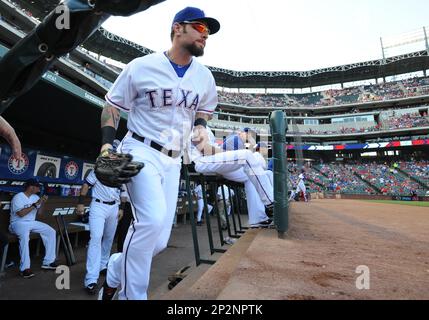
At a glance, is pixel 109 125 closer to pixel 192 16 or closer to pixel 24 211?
pixel 192 16

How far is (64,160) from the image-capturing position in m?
7.06

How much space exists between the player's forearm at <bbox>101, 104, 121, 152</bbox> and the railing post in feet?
6.79

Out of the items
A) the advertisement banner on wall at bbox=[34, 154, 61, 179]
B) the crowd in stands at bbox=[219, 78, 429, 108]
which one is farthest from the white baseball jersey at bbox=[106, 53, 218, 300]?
the crowd in stands at bbox=[219, 78, 429, 108]

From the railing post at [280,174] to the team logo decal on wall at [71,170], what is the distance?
5.70m

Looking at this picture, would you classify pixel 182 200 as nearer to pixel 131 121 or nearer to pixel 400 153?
pixel 131 121

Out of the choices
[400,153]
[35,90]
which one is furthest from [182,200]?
[400,153]

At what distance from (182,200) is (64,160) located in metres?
3.98

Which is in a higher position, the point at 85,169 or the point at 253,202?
the point at 85,169

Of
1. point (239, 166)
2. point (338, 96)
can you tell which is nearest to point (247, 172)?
point (239, 166)

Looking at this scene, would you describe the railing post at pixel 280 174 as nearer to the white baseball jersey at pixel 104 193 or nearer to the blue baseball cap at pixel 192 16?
the blue baseball cap at pixel 192 16

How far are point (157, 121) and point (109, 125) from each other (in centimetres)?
34

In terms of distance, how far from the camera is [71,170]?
23.8ft

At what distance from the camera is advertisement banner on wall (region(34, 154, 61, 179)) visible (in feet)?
Result: 20.5

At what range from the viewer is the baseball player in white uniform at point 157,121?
176cm
